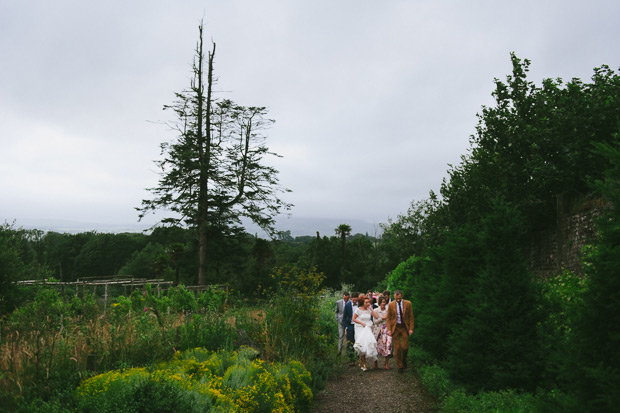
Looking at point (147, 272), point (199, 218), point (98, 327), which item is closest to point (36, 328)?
point (98, 327)

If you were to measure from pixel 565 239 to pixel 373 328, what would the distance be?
6.01m

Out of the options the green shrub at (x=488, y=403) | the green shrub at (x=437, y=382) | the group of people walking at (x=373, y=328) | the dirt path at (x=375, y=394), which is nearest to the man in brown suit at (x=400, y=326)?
the group of people walking at (x=373, y=328)

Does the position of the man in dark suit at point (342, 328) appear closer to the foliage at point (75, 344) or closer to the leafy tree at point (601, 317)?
the foliage at point (75, 344)

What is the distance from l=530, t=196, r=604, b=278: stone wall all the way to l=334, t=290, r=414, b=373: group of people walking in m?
4.25

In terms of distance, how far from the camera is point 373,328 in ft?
43.8

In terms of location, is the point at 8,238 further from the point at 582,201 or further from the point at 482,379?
the point at 582,201

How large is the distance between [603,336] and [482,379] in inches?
175

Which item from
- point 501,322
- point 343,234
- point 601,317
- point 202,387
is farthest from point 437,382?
point 343,234

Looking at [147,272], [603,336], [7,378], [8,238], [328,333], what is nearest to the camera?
[603,336]

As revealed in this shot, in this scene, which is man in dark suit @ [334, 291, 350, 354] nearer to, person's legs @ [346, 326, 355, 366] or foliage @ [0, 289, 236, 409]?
person's legs @ [346, 326, 355, 366]

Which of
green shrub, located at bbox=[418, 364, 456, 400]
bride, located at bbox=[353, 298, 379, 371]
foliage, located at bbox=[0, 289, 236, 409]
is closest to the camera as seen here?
foliage, located at bbox=[0, 289, 236, 409]

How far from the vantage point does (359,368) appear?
1242 cm

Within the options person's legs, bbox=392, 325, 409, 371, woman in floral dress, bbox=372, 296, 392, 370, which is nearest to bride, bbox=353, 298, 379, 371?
person's legs, bbox=392, 325, 409, 371

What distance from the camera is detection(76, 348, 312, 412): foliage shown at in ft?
16.4
